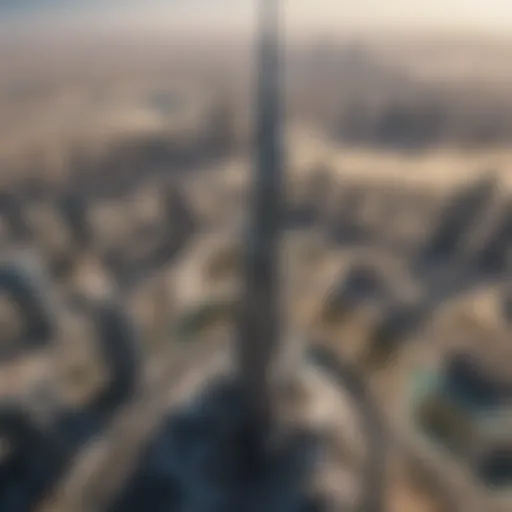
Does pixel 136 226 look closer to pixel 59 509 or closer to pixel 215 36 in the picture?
pixel 215 36

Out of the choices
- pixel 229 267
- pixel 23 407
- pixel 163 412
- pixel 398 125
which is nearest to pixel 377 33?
pixel 398 125

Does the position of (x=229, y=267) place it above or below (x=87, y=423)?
above

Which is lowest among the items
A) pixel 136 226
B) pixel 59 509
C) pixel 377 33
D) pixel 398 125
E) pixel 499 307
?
pixel 59 509

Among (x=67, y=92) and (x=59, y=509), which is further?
(x=67, y=92)

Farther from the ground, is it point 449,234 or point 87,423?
point 449,234

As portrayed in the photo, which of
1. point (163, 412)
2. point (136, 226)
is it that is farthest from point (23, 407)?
point (136, 226)

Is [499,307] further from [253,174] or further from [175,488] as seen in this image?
[175,488]
